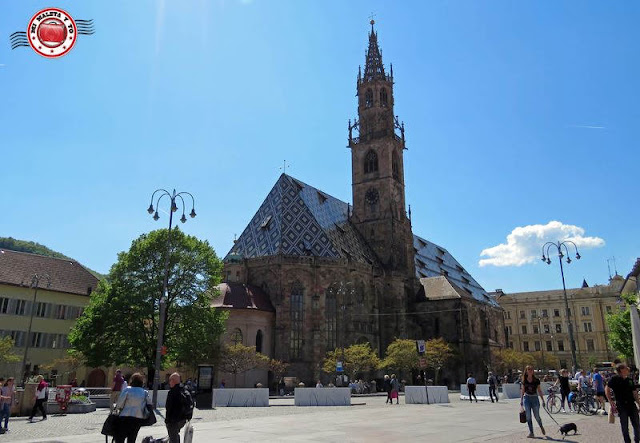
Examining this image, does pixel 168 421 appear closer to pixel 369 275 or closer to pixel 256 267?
pixel 256 267

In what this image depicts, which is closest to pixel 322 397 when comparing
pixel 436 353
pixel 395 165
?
pixel 436 353

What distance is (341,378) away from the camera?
4741 cm

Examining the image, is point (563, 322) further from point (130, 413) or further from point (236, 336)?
point (130, 413)

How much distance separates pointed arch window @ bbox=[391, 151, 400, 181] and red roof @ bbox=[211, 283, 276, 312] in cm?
2795

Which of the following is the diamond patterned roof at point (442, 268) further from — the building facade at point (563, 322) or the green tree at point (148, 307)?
the green tree at point (148, 307)

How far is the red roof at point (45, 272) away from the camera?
44719 millimetres

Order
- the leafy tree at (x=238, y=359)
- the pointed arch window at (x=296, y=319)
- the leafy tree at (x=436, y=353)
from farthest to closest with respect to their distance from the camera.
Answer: the leafy tree at (x=436, y=353)
the pointed arch window at (x=296, y=319)
the leafy tree at (x=238, y=359)

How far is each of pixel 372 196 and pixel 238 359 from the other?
113ft

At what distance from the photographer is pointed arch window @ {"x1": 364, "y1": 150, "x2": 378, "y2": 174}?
71.9 m

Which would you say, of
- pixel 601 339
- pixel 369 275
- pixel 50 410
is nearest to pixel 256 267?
pixel 369 275

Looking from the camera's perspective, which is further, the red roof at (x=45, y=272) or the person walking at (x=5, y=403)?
the red roof at (x=45, y=272)

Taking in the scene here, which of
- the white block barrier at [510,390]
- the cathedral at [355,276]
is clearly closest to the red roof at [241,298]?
the cathedral at [355,276]

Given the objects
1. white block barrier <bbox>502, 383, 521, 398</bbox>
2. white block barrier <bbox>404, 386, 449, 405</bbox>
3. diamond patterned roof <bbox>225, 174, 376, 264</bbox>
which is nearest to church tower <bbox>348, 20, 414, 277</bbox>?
diamond patterned roof <bbox>225, 174, 376, 264</bbox>

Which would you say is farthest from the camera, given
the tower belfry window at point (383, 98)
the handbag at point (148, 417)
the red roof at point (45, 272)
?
the tower belfry window at point (383, 98)
